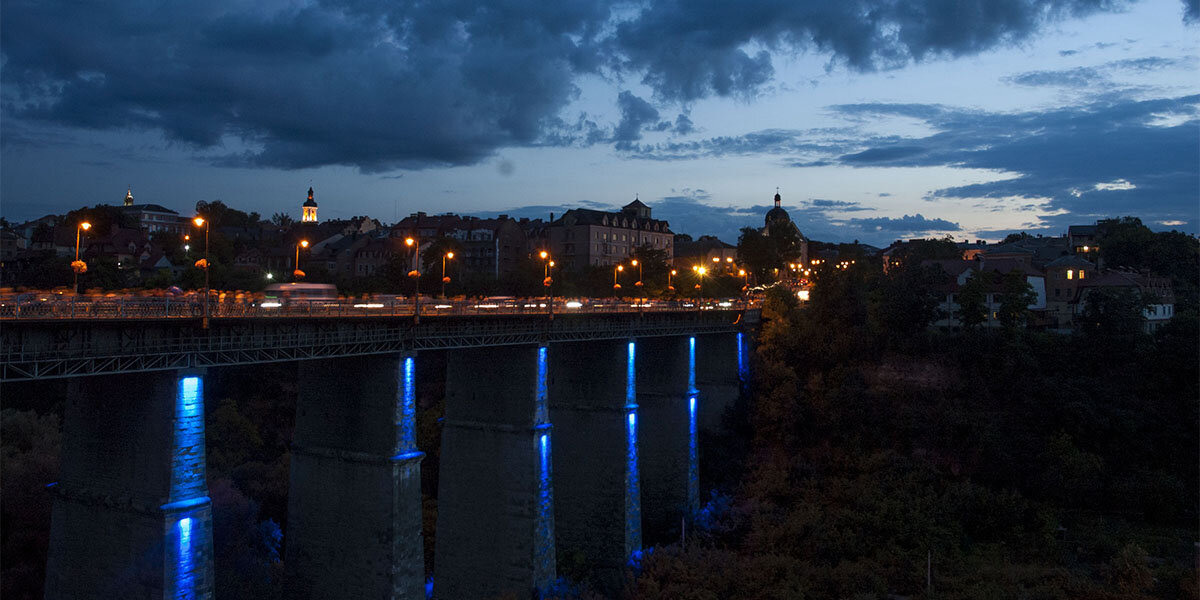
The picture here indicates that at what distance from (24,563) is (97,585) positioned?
12.9 meters

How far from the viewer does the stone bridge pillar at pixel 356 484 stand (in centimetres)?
2714

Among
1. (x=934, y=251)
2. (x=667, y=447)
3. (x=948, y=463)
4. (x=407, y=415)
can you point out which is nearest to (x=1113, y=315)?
(x=948, y=463)

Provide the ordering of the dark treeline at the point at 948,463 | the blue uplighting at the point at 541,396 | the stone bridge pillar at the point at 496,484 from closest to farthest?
the stone bridge pillar at the point at 496,484, the blue uplighting at the point at 541,396, the dark treeline at the point at 948,463

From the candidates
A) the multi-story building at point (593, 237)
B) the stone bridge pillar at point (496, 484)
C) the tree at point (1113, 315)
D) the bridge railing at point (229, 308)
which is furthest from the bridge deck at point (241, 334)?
the multi-story building at point (593, 237)

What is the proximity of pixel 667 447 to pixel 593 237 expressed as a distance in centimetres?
6734

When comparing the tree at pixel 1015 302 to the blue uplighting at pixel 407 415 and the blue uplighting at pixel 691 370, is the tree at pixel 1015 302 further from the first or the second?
the blue uplighting at pixel 407 415

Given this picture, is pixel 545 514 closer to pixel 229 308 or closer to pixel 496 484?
pixel 496 484

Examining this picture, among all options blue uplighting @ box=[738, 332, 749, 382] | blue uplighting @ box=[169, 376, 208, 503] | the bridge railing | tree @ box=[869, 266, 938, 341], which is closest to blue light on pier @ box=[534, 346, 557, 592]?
the bridge railing

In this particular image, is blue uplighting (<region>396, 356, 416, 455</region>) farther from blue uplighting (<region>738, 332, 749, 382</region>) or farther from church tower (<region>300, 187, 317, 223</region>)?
church tower (<region>300, 187, 317, 223</region>)

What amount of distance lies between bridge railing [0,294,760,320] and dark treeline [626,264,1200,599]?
13898mm

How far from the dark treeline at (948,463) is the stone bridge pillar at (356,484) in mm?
12689

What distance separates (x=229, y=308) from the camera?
76.6ft

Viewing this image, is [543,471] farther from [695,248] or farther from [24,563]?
[695,248]

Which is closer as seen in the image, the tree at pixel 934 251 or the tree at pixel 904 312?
the tree at pixel 904 312
